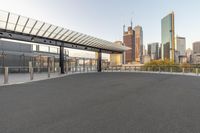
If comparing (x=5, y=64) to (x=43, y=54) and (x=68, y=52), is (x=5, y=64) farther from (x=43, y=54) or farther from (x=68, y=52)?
(x=68, y=52)

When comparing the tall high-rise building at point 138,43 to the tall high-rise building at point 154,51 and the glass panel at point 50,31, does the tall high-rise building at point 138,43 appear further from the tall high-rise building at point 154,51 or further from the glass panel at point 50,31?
the glass panel at point 50,31

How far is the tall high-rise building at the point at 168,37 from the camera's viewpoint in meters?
90.4

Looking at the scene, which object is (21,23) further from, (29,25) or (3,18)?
(3,18)

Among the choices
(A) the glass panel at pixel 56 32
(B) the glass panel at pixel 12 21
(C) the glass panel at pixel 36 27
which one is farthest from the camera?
(A) the glass panel at pixel 56 32

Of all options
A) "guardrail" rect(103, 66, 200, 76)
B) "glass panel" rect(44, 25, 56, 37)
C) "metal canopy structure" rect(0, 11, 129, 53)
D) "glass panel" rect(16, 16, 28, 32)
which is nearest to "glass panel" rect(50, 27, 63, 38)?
"metal canopy structure" rect(0, 11, 129, 53)

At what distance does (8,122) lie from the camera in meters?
3.31

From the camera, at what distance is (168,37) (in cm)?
9356

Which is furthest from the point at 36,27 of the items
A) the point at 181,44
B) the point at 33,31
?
the point at 181,44

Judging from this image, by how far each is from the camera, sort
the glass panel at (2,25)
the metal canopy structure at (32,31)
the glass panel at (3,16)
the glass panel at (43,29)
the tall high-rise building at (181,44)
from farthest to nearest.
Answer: the tall high-rise building at (181,44), the glass panel at (43,29), the glass panel at (2,25), the metal canopy structure at (32,31), the glass panel at (3,16)

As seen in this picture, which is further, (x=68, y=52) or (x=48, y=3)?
(x=68, y=52)

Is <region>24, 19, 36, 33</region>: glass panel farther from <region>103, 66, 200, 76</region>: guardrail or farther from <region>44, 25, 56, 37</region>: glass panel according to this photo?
<region>103, 66, 200, 76</region>: guardrail

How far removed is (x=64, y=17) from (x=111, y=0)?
8768 mm

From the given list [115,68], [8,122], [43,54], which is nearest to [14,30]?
[43,54]

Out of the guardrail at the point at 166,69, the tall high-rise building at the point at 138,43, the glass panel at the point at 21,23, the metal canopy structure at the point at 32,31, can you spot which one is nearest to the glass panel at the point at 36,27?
the metal canopy structure at the point at 32,31
